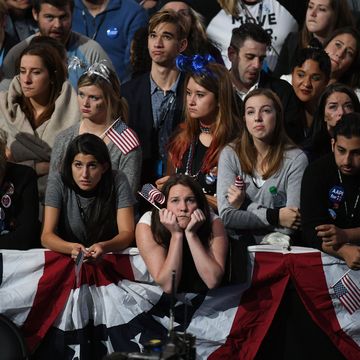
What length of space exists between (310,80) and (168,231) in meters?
2.52

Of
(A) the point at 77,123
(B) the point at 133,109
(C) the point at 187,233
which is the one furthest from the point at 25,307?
(B) the point at 133,109

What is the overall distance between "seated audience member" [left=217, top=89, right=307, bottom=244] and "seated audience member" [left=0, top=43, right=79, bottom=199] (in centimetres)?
145

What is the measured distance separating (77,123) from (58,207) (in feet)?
3.65

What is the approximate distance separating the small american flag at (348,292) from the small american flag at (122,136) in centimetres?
198

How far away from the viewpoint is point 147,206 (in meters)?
8.95

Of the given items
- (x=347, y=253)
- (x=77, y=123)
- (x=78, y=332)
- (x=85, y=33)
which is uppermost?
(x=85, y=33)

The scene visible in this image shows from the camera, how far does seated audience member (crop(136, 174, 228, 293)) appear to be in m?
7.36

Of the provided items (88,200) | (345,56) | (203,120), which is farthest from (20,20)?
(88,200)

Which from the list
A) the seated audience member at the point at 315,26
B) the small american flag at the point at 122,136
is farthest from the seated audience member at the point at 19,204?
the seated audience member at the point at 315,26

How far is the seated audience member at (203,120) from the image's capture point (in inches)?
345

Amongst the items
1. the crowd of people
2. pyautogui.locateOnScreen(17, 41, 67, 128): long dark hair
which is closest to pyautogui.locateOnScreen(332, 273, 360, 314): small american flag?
the crowd of people

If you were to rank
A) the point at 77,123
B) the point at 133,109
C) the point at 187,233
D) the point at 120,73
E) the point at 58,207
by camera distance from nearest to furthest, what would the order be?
the point at 187,233
the point at 58,207
the point at 77,123
the point at 133,109
the point at 120,73

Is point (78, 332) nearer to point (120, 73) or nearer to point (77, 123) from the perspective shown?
point (77, 123)

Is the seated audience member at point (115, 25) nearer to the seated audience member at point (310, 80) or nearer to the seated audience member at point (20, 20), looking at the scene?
the seated audience member at point (20, 20)
